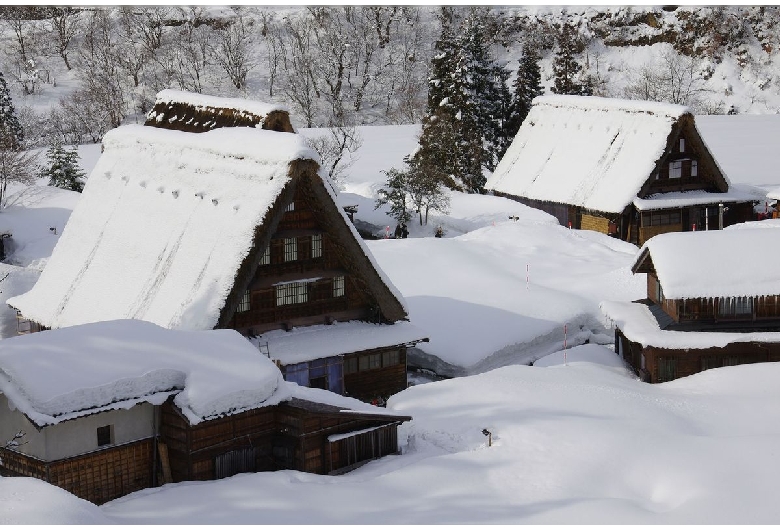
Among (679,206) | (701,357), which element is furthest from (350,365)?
(679,206)

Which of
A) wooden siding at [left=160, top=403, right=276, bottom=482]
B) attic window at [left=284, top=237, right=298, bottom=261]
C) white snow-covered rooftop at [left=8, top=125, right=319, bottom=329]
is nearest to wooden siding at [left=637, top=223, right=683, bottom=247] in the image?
attic window at [left=284, top=237, right=298, bottom=261]

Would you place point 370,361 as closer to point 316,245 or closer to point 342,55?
point 316,245

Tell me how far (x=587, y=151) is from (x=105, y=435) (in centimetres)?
3030

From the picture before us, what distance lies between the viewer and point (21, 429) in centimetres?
1897

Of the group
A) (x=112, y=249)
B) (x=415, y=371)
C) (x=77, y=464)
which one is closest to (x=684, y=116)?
Answer: (x=415, y=371)

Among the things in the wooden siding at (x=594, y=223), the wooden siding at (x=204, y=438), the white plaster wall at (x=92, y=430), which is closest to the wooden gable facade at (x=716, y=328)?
the wooden siding at (x=204, y=438)

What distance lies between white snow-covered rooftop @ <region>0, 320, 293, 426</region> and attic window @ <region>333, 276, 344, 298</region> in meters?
5.16

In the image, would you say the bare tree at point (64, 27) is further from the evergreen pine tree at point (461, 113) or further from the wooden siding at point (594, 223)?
the wooden siding at point (594, 223)

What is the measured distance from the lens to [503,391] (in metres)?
24.0

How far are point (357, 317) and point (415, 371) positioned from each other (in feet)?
11.4

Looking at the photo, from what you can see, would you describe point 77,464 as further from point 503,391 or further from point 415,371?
point 415,371

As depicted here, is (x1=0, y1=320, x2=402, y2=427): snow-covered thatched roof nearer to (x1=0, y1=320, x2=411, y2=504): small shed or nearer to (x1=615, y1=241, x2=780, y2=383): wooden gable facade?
(x1=0, y1=320, x2=411, y2=504): small shed

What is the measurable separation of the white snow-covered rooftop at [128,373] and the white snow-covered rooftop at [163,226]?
2.74 metres

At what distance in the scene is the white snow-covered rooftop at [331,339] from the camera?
79.0 feet
